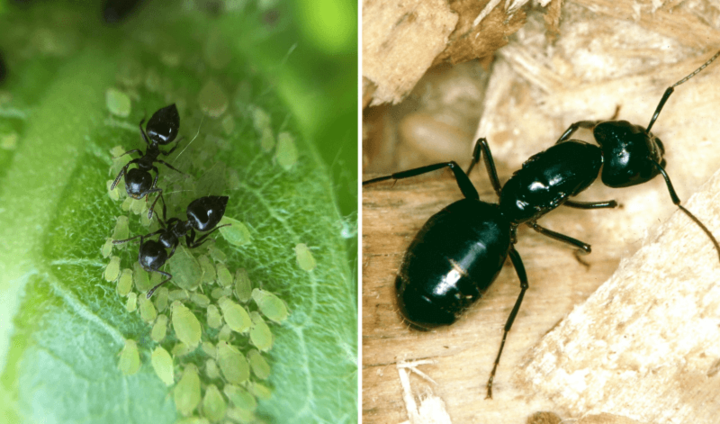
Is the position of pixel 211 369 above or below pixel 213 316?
below

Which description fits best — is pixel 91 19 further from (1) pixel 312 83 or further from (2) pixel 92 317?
(2) pixel 92 317

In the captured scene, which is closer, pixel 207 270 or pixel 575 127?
pixel 207 270

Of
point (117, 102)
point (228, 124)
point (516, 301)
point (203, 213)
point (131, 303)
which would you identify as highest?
point (117, 102)

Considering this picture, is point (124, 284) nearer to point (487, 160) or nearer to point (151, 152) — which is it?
point (151, 152)

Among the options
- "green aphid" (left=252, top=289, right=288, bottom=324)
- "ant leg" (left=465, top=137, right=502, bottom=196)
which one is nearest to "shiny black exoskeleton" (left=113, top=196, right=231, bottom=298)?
"green aphid" (left=252, top=289, right=288, bottom=324)

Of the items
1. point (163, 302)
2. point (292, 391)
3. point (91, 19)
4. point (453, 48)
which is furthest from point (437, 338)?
point (91, 19)

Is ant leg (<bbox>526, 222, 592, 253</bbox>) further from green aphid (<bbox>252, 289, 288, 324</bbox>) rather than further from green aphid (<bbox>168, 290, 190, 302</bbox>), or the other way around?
green aphid (<bbox>168, 290, 190, 302</bbox>)

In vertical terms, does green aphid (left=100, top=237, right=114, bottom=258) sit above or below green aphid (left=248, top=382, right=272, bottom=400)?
above

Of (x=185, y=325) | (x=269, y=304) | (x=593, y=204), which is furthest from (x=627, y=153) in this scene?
(x=185, y=325)
